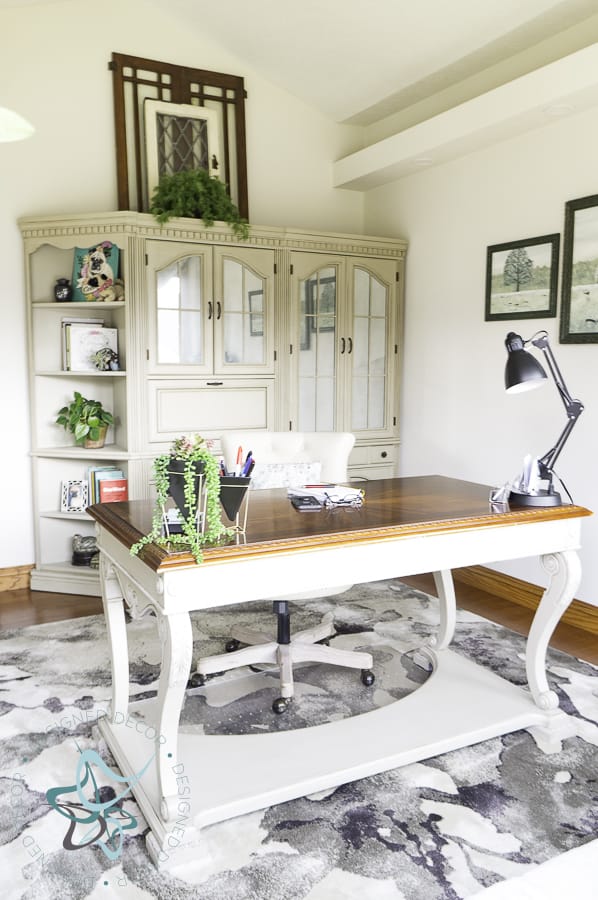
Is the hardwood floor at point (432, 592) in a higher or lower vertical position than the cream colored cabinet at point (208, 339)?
lower

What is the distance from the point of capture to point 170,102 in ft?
14.6

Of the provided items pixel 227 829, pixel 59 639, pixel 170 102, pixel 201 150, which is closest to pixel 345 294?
pixel 201 150

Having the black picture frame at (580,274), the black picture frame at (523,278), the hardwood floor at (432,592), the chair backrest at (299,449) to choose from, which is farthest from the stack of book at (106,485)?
the black picture frame at (580,274)

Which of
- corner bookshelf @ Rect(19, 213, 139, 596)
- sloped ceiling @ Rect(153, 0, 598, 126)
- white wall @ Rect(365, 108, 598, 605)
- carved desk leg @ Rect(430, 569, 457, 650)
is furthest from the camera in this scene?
corner bookshelf @ Rect(19, 213, 139, 596)

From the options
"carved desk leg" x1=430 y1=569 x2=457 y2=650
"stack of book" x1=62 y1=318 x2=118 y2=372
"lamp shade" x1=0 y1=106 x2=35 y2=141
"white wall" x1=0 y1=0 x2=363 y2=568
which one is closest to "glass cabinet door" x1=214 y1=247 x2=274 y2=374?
"stack of book" x1=62 y1=318 x2=118 y2=372

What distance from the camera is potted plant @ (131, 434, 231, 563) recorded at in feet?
6.45

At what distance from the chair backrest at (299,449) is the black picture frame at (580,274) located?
1299mm

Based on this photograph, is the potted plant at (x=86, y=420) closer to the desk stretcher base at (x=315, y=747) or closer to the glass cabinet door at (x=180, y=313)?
the glass cabinet door at (x=180, y=313)

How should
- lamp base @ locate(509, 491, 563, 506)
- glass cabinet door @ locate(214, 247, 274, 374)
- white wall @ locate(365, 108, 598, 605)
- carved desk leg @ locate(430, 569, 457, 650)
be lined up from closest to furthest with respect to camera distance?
lamp base @ locate(509, 491, 563, 506)
carved desk leg @ locate(430, 569, 457, 650)
white wall @ locate(365, 108, 598, 605)
glass cabinet door @ locate(214, 247, 274, 374)

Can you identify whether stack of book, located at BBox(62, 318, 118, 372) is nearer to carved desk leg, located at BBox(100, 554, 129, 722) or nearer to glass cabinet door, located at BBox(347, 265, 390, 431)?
glass cabinet door, located at BBox(347, 265, 390, 431)

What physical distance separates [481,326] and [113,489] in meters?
2.34

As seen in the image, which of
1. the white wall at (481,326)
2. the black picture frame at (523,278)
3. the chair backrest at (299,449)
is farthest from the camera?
the black picture frame at (523,278)

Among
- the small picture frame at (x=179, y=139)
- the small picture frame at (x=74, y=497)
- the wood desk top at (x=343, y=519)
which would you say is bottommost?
the small picture frame at (x=74, y=497)

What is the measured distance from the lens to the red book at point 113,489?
421cm
